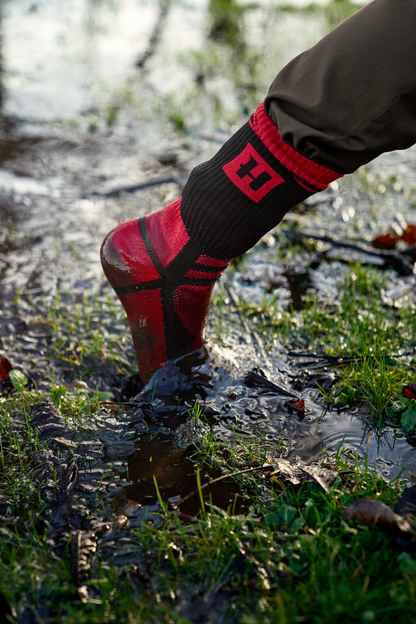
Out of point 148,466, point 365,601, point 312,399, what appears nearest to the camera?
point 365,601

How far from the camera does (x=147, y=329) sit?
2006 millimetres

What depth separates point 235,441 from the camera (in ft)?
5.47

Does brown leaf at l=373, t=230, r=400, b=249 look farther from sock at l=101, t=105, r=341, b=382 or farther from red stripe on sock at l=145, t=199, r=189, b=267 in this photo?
red stripe on sock at l=145, t=199, r=189, b=267

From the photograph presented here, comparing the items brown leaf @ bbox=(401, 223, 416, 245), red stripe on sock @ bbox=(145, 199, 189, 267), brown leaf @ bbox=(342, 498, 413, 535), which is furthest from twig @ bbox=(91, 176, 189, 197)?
brown leaf @ bbox=(342, 498, 413, 535)

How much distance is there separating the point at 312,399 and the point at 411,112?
1074 millimetres

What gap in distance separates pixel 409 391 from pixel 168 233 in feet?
3.59

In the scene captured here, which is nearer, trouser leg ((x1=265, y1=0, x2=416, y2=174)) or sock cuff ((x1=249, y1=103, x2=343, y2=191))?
trouser leg ((x1=265, y1=0, x2=416, y2=174))

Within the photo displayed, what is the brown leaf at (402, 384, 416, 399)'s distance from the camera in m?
1.73

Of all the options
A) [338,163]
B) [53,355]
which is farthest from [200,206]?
[53,355]

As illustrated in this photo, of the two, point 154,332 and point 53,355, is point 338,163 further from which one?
point 53,355

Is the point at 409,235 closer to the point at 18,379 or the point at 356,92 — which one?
the point at 356,92

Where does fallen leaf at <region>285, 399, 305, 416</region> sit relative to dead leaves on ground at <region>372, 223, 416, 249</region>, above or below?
below

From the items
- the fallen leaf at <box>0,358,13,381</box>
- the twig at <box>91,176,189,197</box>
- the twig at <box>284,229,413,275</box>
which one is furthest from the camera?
the twig at <box>91,176,189,197</box>

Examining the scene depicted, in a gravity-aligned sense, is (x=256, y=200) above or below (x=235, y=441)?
above
